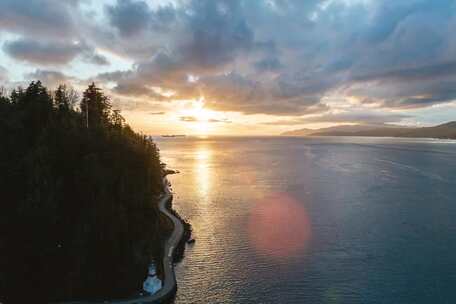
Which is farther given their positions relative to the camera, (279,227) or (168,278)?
(279,227)

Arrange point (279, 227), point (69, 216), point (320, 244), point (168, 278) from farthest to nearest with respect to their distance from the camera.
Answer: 1. point (279, 227)
2. point (320, 244)
3. point (69, 216)
4. point (168, 278)

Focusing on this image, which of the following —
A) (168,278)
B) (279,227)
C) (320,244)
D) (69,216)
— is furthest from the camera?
(279,227)

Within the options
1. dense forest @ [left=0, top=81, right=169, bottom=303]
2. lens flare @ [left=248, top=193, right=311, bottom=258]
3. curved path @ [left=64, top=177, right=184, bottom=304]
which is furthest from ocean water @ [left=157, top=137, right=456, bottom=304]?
dense forest @ [left=0, top=81, right=169, bottom=303]

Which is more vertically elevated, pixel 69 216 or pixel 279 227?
pixel 69 216

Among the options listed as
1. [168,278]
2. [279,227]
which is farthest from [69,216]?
[279,227]

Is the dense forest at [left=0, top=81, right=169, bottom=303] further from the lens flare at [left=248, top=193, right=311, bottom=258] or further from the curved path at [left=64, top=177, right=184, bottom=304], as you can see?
the lens flare at [left=248, top=193, right=311, bottom=258]

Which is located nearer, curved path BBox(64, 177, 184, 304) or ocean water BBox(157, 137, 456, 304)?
curved path BBox(64, 177, 184, 304)

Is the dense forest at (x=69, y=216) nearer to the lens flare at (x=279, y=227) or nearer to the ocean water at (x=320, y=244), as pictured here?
the ocean water at (x=320, y=244)

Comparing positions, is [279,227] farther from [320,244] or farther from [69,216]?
[69,216]
